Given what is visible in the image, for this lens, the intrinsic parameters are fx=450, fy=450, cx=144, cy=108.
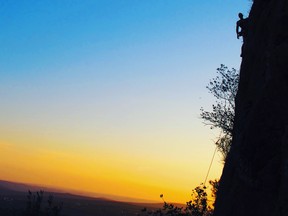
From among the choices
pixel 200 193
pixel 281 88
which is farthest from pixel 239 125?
pixel 200 193

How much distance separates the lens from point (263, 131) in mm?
13148

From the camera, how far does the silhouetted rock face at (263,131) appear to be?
12.5 metres

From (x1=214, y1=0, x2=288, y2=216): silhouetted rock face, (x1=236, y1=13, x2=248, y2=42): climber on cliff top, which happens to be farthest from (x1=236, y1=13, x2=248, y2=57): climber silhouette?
(x1=214, y1=0, x2=288, y2=216): silhouetted rock face

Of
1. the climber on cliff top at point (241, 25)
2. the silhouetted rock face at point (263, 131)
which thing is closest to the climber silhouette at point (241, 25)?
the climber on cliff top at point (241, 25)

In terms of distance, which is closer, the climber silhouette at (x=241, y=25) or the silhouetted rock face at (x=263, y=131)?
the silhouetted rock face at (x=263, y=131)

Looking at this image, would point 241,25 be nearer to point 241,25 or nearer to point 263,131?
point 241,25

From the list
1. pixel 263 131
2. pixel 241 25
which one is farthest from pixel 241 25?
pixel 263 131

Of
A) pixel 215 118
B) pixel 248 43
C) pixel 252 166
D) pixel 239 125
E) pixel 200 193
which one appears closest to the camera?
pixel 252 166

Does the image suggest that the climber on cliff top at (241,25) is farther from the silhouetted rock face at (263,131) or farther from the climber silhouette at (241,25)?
the silhouetted rock face at (263,131)

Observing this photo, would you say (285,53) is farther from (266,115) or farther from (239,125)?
(239,125)

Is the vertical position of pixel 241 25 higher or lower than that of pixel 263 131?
higher

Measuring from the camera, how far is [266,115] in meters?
13.1

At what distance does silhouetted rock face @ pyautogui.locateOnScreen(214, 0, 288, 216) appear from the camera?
492 inches

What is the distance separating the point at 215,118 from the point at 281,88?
19976 millimetres
